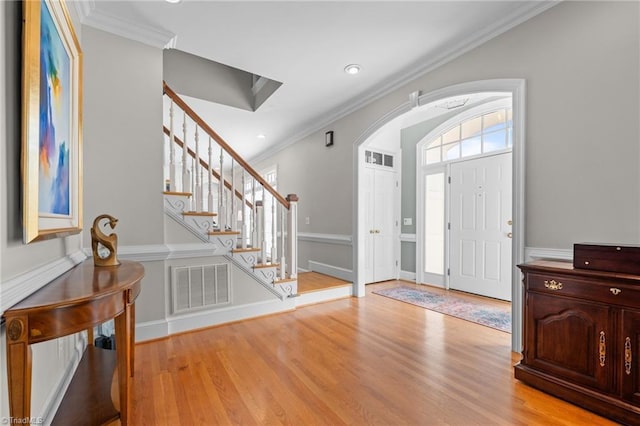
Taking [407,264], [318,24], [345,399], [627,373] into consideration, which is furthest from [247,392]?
[407,264]

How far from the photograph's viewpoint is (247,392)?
187 cm

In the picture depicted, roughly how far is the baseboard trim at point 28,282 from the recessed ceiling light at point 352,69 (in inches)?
118

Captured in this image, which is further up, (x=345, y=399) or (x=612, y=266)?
(x=612, y=266)

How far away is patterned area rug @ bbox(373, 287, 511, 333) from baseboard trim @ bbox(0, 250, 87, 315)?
3470mm

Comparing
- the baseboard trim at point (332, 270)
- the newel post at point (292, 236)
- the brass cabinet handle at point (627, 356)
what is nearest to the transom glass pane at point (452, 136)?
the baseboard trim at point (332, 270)

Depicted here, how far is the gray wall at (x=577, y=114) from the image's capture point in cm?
186

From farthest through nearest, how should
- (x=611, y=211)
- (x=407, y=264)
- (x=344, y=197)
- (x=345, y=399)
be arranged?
1. (x=407, y=264)
2. (x=344, y=197)
3. (x=611, y=211)
4. (x=345, y=399)

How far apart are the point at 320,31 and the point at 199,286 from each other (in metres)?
2.64

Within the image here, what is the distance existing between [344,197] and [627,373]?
3.32 m

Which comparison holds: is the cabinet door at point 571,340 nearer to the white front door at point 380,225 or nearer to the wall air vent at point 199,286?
the wall air vent at point 199,286

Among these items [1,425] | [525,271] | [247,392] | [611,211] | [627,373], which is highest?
[611,211]

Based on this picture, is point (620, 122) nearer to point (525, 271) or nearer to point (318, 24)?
point (525, 271)

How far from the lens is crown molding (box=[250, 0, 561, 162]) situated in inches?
90.4

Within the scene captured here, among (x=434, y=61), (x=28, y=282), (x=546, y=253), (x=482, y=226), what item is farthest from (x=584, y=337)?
(x=28, y=282)
